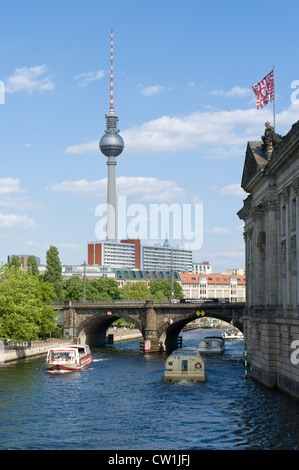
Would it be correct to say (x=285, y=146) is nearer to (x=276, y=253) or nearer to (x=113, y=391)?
(x=276, y=253)

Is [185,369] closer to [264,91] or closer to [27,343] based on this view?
[264,91]

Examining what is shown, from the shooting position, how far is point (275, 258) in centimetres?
7062

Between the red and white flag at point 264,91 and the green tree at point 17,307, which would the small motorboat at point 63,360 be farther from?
the red and white flag at point 264,91

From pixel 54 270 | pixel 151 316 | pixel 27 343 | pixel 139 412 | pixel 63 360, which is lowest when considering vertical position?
pixel 139 412

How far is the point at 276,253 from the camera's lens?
232 ft

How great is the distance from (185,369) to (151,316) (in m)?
51.8

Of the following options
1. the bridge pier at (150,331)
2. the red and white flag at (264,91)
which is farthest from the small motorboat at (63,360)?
the red and white flag at (264,91)

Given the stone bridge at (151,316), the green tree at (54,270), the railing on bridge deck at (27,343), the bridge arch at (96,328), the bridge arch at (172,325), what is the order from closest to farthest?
the railing on bridge deck at (27,343) < the stone bridge at (151,316) < the bridge arch at (172,325) < the bridge arch at (96,328) < the green tree at (54,270)

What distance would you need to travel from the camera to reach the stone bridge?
123381 millimetres

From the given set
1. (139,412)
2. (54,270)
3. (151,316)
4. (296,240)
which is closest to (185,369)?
(139,412)

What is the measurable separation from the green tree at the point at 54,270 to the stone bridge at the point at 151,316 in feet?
113

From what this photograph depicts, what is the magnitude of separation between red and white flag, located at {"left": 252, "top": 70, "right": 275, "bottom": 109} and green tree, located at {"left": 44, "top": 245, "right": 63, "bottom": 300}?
11500 centimetres

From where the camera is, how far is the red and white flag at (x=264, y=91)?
71.9 meters

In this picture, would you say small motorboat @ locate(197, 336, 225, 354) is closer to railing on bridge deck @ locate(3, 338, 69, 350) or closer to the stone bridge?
the stone bridge
